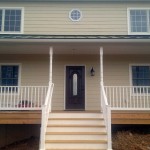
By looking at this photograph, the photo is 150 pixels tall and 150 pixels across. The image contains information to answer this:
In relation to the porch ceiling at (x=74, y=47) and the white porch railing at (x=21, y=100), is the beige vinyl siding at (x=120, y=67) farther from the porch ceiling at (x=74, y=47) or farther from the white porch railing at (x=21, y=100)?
the white porch railing at (x=21, y=100)

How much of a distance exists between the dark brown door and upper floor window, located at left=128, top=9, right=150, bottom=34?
3483 mm

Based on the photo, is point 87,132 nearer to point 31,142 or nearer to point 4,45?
point 31,142

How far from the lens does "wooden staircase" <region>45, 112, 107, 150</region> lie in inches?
302

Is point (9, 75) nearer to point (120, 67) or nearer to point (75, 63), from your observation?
point (75, 63)

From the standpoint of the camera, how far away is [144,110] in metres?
9.60

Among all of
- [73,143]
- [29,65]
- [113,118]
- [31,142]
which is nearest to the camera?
[73,143]

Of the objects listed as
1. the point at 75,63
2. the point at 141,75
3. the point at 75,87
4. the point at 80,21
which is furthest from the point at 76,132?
the point at 80,21

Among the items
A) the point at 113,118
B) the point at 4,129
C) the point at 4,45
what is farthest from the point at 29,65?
the point at 113,118

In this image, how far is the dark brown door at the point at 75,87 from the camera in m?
11.9

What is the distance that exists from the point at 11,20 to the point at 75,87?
4.90m

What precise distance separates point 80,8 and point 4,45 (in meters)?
4.76

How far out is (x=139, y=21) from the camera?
12867 millimetres

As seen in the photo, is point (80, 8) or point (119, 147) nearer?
point (119, 147)

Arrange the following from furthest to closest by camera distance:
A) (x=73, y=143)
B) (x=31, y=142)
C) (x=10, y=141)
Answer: (x=10, y=141), (x=31, y=142), (x=73, y=143)
